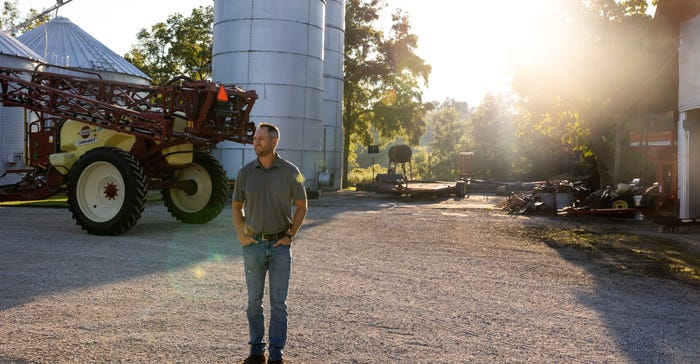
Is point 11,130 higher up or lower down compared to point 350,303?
higher up

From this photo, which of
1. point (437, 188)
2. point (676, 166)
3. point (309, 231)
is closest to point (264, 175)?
point (309, 231)

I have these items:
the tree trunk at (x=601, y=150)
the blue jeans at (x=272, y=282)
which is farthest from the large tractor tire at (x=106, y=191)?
the tree trunk at (x=601, y=150)

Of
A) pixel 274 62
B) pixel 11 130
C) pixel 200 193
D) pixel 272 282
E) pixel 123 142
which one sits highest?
pixel 274 62

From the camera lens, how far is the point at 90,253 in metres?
10.3

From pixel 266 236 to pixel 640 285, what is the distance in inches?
224

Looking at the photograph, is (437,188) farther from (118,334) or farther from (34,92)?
(118,334)

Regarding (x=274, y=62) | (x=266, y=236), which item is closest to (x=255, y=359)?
(x=266, y=236)

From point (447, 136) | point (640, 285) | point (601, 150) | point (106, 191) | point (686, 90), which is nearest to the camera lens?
point (640, 285)

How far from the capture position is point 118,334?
19.1 feet

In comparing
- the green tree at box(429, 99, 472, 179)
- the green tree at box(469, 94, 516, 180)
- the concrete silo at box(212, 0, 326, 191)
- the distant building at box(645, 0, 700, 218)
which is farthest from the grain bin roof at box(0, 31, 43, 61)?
the green tree at box(429, 99, 472, 179)

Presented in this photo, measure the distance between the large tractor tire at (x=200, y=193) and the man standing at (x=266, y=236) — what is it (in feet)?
31.4

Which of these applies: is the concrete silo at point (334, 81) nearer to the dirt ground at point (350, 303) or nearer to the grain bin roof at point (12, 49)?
the grain bin roof at point (12, 49)

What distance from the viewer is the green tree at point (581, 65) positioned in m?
23.5

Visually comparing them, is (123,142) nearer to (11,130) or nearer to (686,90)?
(686,90)
